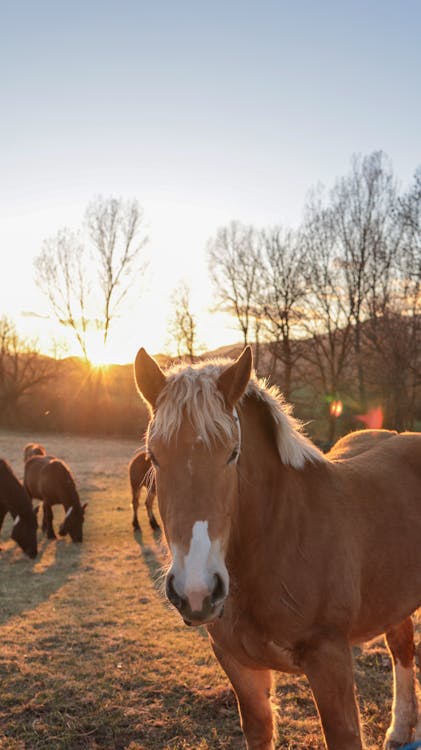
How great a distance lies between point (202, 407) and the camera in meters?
2.09

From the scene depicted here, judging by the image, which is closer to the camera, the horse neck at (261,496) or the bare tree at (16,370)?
the horse neck at (261,496)

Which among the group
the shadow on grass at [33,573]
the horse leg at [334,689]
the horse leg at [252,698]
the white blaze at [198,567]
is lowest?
the shadow on grass at [33,573]

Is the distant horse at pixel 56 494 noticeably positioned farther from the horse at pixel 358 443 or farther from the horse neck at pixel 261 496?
the horse neck at pixel 261 496

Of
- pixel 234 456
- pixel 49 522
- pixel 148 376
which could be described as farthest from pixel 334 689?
pixel 49 522

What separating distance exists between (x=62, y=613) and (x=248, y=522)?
17.5 ft

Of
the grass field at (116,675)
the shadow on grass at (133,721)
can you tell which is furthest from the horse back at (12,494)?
the shadow on grass at (133,721)

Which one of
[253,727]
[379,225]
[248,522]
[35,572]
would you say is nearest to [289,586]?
[248,522]

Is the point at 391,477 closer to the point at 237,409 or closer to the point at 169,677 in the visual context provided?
the point at 237,409

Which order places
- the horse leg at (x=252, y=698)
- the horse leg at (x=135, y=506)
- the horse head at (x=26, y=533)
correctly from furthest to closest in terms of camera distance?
the horse leg at (x=135, y=506) → the horse head at (x=26, y=533) → the horse leg at (x=252, y=698)

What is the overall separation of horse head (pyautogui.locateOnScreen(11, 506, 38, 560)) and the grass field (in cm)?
43

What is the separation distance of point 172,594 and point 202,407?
73cm

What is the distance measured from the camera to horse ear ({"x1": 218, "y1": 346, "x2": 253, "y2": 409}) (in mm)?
2182

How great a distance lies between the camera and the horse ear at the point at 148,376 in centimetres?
231

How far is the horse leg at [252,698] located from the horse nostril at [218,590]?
3.54ft
